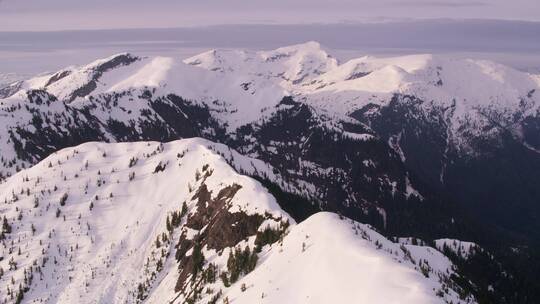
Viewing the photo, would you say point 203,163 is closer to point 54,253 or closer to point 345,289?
point 54,253

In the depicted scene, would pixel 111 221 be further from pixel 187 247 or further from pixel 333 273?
pixel 333 273

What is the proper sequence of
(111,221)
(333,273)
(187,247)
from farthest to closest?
(111,221), (187,247), (333,273)

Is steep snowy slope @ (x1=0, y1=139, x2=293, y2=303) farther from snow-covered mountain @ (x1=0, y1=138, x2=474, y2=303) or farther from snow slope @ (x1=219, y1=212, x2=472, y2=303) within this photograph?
snow slope @ (x1=219, y1=212, x2=472, y2=303)

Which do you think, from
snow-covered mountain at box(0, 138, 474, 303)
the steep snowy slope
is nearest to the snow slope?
snow-covered mountain at box(0, 138, 474, 303)

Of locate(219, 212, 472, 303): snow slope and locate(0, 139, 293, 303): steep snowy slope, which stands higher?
locate(219, 212, 472, 303): snow slope

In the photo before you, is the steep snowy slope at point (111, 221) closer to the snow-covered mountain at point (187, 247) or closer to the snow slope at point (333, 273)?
the snow-covered mountain at point (187, 247)

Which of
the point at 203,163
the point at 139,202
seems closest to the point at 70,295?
the point at 139,202

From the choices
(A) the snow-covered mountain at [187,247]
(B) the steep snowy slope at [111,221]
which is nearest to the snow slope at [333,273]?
(A) the snow-covered mountain at [187,247]

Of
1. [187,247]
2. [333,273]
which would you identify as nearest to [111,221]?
[187,247]
